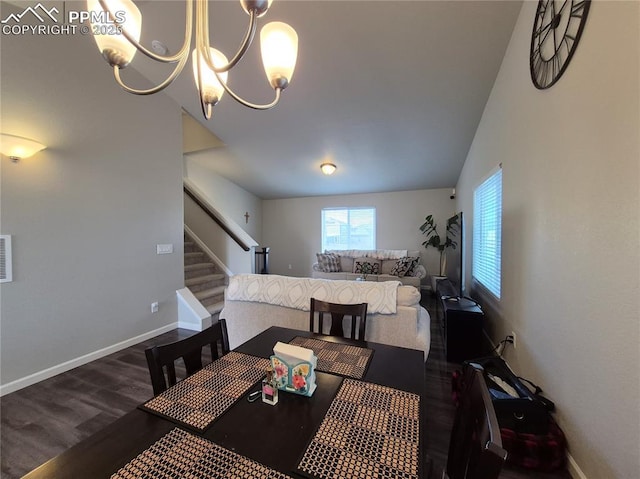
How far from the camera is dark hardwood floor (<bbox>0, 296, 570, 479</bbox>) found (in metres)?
1.49

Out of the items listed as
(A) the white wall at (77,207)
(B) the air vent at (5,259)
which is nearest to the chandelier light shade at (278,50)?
(A) the white wall at (77,207)

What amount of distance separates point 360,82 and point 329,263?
3.84m

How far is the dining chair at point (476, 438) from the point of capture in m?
0.52

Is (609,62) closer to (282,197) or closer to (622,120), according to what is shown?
(622,120)

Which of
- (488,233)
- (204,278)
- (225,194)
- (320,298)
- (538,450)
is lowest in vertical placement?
(538,450)

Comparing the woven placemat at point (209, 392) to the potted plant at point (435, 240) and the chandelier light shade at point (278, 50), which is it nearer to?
the chandelier light shade at point (278, 50)

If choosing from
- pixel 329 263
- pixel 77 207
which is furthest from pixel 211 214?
pixel 329 263

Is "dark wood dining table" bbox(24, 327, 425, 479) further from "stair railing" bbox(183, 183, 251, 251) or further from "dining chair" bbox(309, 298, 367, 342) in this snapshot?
"stair railing" bbox(183, 183, 251, 251)

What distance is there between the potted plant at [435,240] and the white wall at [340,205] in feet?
0.45

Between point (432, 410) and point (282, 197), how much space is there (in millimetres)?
6371

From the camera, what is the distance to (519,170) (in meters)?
2.02

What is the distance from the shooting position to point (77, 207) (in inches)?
98.3

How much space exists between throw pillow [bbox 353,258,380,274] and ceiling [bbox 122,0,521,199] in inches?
78.1

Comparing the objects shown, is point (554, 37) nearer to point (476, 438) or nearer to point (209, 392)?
point (476, 438)
